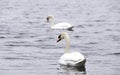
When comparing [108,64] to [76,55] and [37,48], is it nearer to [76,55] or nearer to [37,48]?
[76,55]

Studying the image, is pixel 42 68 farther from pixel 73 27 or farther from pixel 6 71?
pixel 73 27

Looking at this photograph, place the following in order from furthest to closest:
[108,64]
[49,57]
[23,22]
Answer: [23,22]
[49,57]
[108,64]

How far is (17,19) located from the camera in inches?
1483

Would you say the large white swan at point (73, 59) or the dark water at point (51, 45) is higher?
the large white swan at point (73, 59)

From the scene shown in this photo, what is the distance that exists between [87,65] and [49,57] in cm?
206

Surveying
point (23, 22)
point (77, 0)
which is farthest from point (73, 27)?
point (77, 0)

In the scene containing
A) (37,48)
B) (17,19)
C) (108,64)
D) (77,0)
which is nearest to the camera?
(108,64)

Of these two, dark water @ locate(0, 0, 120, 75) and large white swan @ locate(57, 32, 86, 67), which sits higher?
large white swan @ locate(57, 32, 86, 67)

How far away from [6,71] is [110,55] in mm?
4936

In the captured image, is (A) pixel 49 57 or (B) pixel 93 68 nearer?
(B) pixel 93 68

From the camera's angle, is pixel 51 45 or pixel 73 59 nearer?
pixel 73 59

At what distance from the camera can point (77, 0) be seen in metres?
60.8

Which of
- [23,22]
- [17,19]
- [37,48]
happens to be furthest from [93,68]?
[17,19]

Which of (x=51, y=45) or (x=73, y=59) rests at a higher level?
(x=73, y=59)
